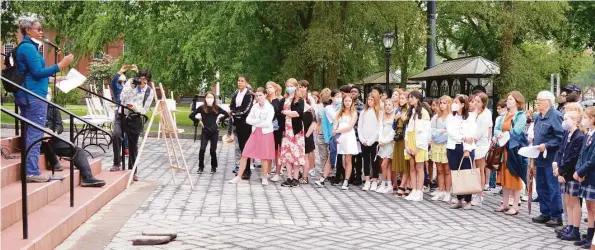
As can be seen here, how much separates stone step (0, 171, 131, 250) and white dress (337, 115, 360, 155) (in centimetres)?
432

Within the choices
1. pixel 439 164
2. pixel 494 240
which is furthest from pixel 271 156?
pixel 494 240

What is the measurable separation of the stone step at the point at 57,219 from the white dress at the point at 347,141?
4.32 meters

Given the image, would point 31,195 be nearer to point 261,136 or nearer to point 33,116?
point 33,116

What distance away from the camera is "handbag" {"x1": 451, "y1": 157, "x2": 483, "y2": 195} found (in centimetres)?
1005

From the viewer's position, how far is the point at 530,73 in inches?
918

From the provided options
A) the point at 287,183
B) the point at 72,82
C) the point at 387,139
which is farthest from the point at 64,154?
the point at 387,139

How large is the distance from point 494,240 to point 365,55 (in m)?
18.6

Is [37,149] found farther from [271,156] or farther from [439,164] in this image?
[439,164]

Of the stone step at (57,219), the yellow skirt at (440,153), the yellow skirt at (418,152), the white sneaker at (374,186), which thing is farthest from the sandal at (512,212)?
the stone step at (57,219)

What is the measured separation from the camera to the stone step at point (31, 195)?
6669 mm

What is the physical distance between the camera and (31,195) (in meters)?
7.34

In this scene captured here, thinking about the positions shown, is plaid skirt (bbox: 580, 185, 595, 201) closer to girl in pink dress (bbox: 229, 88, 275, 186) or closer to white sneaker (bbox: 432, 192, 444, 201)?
white sneaker (bbox: 432, 192, 444, 201)

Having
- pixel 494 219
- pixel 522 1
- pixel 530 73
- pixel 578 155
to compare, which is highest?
pixel 522 1

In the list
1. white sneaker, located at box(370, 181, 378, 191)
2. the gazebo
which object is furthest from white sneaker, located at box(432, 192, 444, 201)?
the gazebo
